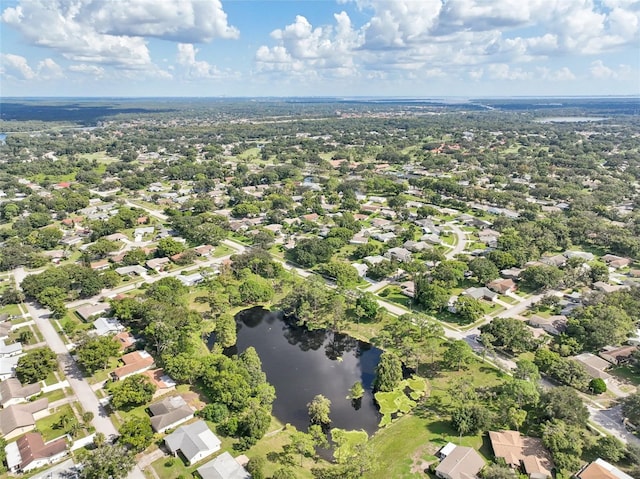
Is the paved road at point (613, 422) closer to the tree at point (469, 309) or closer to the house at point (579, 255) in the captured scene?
the tree at point (469, 309)

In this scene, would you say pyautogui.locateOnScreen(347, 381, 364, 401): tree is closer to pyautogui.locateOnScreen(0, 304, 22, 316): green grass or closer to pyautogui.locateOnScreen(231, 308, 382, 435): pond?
pyautogui.locateOnScreen(231, 308, 382, 435): pond

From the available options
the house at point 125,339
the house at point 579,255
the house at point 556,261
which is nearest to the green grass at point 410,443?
the house at point 125,339

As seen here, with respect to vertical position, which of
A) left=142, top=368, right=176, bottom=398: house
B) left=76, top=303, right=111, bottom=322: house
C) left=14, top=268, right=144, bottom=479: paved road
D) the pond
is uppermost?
left=76, top=303, right=111, bottom=322: house

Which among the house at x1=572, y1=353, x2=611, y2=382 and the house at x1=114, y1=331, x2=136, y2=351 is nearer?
the house at x1=572, y1=353, x2=611, y2=382

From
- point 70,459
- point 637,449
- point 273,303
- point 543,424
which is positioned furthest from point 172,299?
point 637,449

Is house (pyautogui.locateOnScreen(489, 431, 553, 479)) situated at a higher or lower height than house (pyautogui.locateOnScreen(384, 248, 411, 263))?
lower

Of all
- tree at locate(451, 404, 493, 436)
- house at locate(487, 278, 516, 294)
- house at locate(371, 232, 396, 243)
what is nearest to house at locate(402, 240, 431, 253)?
house at locate(371, 232, 396, 243)

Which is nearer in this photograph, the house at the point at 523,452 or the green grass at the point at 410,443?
→ the house at the point at 523,452
